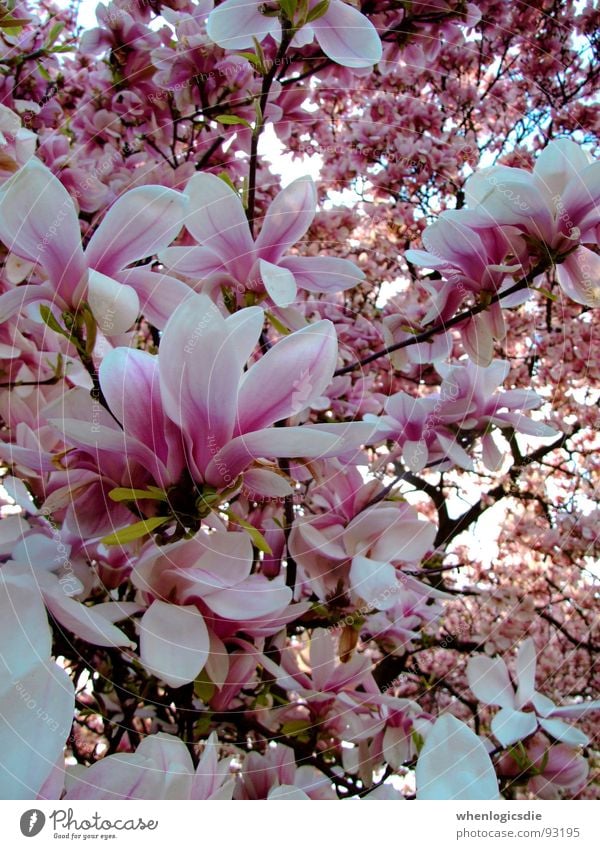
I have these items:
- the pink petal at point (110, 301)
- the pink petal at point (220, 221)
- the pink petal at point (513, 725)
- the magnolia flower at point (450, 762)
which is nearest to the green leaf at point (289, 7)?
the pink petal at point (220, 221)

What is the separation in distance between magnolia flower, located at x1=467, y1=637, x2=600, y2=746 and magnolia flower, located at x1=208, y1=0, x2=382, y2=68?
0.52 metres

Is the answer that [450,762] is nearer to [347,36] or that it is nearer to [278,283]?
[278,283]

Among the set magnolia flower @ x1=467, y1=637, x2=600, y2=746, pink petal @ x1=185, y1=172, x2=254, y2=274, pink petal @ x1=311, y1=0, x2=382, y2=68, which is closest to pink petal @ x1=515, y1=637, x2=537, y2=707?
magnolia flower @ x1=467, y1=637, x2=600, y2=746

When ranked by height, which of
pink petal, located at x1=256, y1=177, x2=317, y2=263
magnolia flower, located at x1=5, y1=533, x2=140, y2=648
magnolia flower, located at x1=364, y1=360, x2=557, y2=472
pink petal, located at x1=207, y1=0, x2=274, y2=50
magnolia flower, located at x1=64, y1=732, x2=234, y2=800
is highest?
pink petal, located at x1=207, y1=0, x2=274, y2=50

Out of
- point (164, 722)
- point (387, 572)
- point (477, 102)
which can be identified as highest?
point (477, 102)

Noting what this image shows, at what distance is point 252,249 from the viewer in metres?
0.51

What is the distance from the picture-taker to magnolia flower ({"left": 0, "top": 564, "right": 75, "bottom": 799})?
298 millimetres

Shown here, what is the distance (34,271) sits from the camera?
488 mm

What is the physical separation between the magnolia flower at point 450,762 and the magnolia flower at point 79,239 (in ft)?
0.95

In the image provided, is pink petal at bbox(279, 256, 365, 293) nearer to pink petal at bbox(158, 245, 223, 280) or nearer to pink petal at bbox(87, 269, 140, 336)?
pink petal at bbox(158, 245, 223, 280)

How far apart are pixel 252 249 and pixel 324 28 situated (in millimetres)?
190
